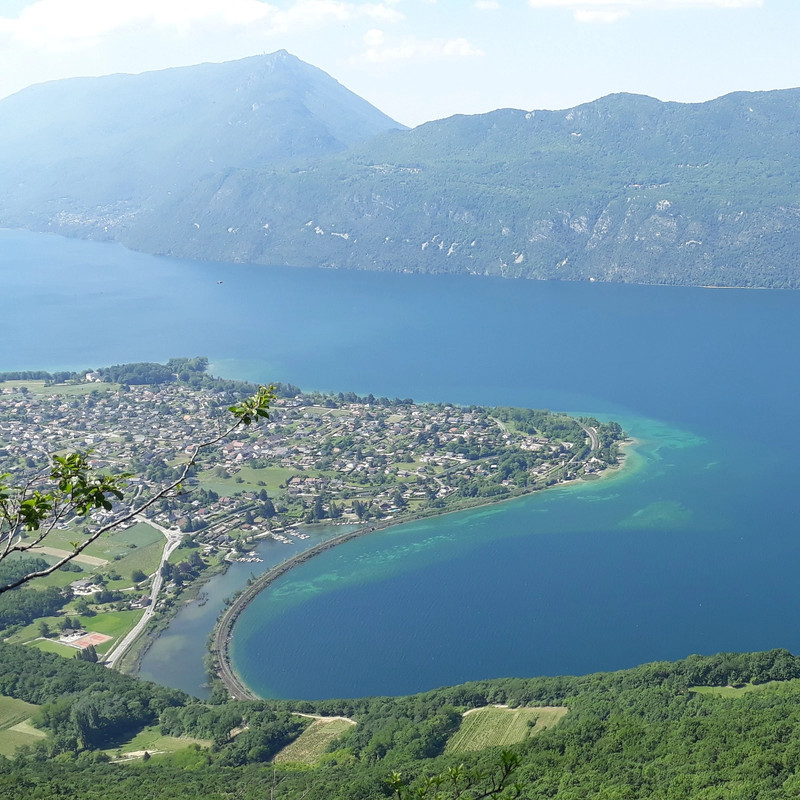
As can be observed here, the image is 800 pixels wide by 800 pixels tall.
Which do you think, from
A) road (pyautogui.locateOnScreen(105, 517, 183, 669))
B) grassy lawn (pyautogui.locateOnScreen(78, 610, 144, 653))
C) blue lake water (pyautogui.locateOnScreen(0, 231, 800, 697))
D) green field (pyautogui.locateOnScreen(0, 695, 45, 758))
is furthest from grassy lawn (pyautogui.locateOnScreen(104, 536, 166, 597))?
green field (pyautogui.locateOnScreen(0, 695, 45, 758))

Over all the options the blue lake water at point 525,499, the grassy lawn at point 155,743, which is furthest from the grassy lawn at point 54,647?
the grassy lawn at point 155,743

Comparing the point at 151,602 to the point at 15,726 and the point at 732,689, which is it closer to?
the point at 15,726

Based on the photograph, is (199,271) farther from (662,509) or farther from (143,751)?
(143,751)

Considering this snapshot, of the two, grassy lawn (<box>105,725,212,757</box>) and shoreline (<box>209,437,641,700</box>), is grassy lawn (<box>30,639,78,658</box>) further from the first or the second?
grassy lawn (<box>105,725,212,757</box>)

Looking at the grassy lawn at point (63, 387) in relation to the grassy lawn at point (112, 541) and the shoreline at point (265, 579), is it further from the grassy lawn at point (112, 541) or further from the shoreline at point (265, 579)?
the shoreline at point (265, 579)

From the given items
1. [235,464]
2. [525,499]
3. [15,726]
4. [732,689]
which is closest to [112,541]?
[235,464]

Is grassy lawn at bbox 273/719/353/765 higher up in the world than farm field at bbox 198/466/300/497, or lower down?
lower down
